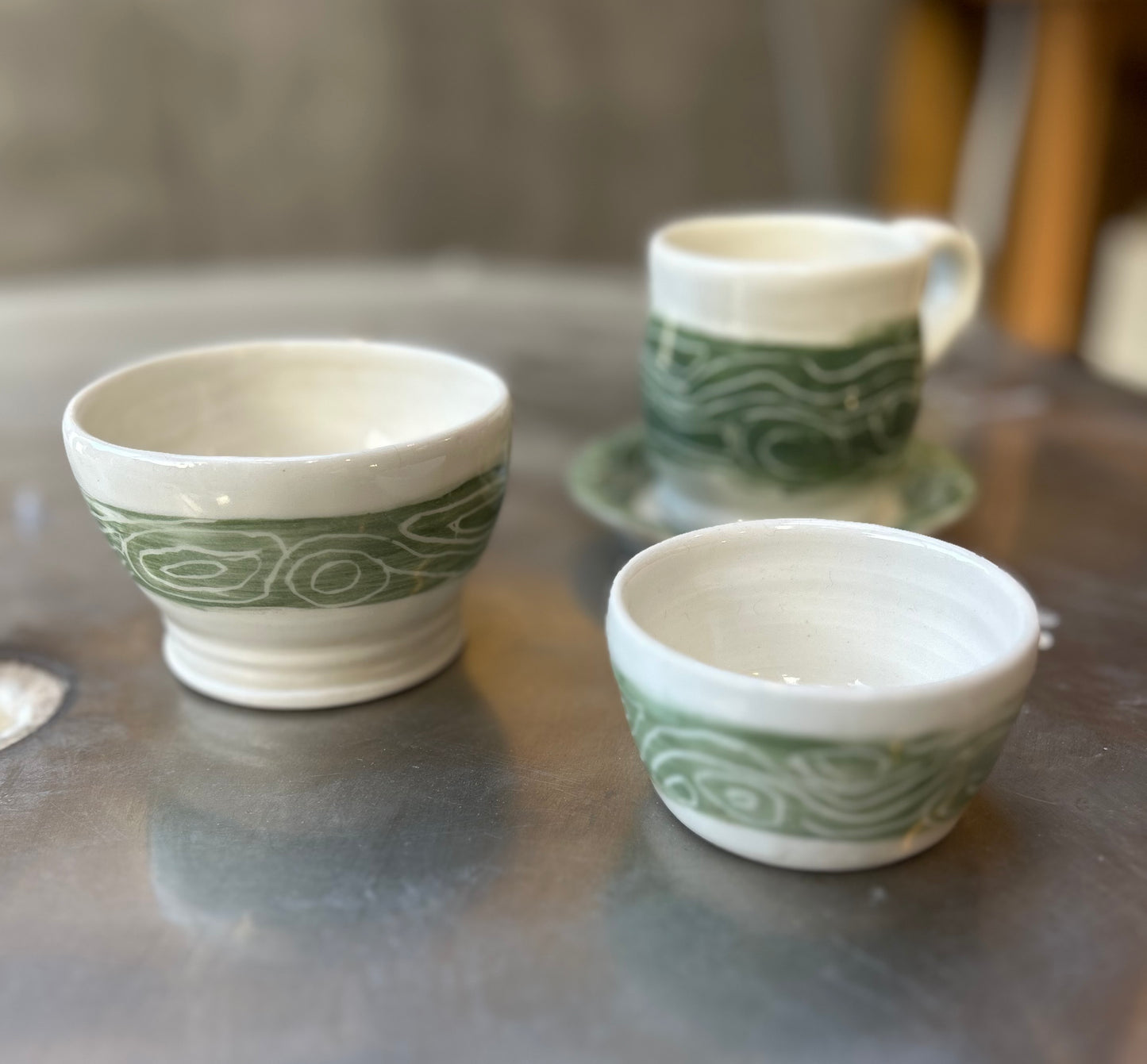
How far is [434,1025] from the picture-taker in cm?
34

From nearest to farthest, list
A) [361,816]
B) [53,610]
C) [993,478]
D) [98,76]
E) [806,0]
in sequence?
1. [361,816]
2. [53,610]
3. [993,478]
4. [98,76]
5. [806,0]

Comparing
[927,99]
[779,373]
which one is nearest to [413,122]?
[927,99]

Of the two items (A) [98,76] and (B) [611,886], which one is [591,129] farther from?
(B) [611,886]

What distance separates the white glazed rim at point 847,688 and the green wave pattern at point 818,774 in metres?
0.01

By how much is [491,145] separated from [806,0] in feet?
1.69

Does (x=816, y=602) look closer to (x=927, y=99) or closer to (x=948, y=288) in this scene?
(x=948, y=288)

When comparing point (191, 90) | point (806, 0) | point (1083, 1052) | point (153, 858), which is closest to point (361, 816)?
point (153, 858)

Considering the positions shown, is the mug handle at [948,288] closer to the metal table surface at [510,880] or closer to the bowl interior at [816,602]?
the metal table surface at [510,880]

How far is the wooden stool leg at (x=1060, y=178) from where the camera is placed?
4.98 feet

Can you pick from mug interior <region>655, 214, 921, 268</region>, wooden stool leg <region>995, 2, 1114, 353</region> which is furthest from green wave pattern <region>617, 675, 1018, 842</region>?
wooden stool leg <region>995, 2, 1114, 353</region>

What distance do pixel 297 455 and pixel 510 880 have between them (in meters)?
0.24

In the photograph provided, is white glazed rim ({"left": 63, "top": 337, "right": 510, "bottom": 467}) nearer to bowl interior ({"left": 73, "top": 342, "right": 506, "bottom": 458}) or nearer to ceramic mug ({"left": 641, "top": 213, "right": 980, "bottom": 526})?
bowl interior ({"left": 73, "top": 342, "right": 506, "bottom": 458})

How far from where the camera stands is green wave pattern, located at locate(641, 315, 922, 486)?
581mm

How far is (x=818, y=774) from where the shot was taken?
36 centimetres
